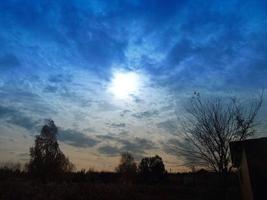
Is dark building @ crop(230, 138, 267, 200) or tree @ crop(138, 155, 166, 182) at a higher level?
tree @ crop(138, 155, 166, 182)

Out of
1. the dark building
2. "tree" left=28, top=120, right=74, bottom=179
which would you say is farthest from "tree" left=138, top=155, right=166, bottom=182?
the dark building

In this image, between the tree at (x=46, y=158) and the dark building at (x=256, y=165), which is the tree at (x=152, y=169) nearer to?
the tree at (x=46, y=158)

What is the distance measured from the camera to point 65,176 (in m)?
50.0

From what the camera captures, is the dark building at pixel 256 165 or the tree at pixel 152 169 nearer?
the dark building at pixel 256 165

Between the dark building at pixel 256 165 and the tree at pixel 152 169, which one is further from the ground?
the tree at pixel 152 169

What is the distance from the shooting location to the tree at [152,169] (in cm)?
6041

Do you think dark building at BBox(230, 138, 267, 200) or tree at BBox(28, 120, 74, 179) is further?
tree at BBox(28, 120, 74, 179)

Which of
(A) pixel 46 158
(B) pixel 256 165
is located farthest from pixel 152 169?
(B) pixel 256 165

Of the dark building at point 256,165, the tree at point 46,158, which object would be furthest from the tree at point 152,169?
the dark building at point 256,165

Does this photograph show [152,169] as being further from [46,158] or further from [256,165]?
[256,165]

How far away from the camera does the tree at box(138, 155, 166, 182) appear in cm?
6041

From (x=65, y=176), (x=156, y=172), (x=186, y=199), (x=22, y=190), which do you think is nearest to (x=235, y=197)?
(x=186, y=199)

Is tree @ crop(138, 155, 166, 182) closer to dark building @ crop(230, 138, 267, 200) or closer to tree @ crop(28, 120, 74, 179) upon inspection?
tree @ crop(28, 120, 74, 179)

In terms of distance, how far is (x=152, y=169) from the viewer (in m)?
62.7
